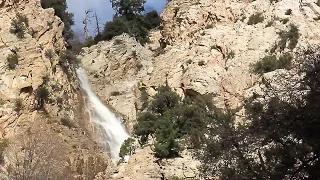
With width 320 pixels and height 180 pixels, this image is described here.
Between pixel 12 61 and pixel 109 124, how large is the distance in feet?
32.0

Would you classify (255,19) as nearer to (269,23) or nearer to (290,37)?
(269,23)

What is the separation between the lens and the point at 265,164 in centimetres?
1374

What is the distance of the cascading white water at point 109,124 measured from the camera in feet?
117

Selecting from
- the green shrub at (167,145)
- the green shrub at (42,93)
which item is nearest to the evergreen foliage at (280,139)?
the green shrub at (167,145)

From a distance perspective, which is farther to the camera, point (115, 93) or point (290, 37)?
point (115, 93)

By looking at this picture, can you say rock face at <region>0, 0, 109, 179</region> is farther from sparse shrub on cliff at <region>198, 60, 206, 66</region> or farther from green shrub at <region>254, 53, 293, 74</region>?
green shrub at <region>254, 53, 293, 74</region>

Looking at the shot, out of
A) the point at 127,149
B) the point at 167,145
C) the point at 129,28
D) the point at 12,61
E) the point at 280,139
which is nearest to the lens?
the point at 280,139

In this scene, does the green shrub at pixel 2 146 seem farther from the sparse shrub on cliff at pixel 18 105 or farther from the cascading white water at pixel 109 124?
the cascading white water at pixel 109 124

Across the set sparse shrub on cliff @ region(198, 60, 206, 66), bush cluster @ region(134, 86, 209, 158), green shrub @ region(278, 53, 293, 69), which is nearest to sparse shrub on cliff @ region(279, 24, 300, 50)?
green shrub @ region(278, 53, 293, 69)

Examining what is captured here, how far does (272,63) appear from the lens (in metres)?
29.0

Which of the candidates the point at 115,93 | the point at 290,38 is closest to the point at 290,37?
the point at 290,38

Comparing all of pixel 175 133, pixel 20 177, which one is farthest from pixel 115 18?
pixel 20 177

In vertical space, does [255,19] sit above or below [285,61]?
above

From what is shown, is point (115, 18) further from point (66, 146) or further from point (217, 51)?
point (66, 146)
